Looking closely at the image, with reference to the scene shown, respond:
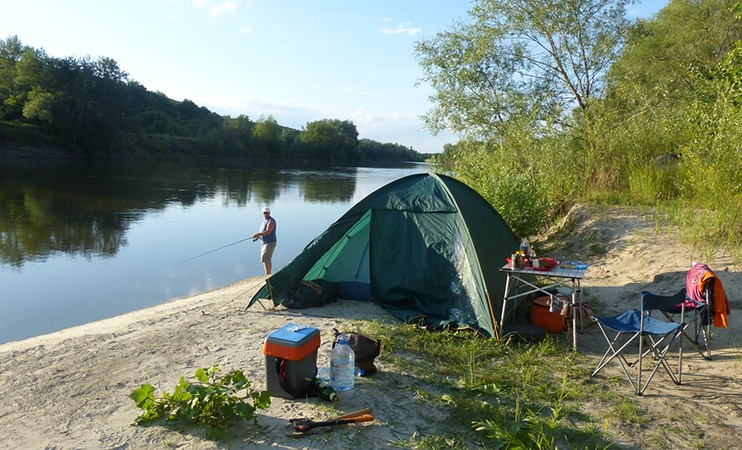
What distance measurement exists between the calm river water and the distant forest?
17256 mm

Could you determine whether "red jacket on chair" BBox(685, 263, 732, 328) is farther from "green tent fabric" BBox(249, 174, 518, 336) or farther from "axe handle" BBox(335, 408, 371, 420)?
"axe handle" BBox(335, 408, 371, 420)

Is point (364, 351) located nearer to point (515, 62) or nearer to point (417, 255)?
point (417, 255)

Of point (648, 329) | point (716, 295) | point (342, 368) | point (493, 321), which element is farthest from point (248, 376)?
point (716, 295)

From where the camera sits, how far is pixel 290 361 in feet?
13.0

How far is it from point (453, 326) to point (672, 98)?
36.3 ft

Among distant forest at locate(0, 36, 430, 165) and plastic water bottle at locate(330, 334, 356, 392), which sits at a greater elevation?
distant forest at locate(0, 36, 430, 165)

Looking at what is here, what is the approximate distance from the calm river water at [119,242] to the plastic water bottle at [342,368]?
18.8ft

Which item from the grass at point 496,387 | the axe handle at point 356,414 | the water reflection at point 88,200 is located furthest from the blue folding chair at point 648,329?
the water reflection at point 88,200

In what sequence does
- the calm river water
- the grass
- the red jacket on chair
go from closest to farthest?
the grass < the red jacket on chair < the calm river water

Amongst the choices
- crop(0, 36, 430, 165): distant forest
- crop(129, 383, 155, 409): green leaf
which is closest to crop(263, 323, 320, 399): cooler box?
crop(129, 383, 155, 409): green leaf

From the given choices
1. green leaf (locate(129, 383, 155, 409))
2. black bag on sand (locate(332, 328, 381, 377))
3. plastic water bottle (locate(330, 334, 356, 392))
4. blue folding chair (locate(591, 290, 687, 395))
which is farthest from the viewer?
black bag on sand (locate(332, 328, 381, 377))

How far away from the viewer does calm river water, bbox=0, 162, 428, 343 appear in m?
9.30

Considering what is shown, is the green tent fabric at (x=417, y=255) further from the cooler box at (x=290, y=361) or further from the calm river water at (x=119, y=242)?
the calm river water at (x=119, y=242)

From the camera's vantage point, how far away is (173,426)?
364cm
